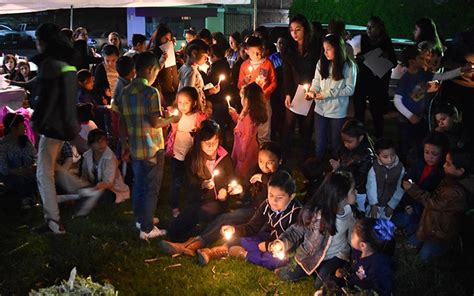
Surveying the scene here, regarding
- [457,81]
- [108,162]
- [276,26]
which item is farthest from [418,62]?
[276,26]

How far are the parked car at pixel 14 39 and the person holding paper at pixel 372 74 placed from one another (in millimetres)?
19866

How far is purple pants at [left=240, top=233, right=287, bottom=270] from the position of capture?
4.89 meters

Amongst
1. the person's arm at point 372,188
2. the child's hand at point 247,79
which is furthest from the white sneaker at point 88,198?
the person's arm at point 372,188

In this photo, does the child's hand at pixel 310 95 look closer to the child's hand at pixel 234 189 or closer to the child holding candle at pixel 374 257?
the child's hand at pixel 234 189

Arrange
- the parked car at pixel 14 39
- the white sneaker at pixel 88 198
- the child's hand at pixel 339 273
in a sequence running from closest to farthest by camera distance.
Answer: the child's hand at pixel 339 273, the white sneaker at pixel 88 198, the parked car at pixel 14 39

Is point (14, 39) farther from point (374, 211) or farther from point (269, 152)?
point (374, 211)

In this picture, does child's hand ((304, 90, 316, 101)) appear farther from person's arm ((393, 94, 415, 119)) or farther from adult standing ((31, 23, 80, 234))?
adult standing ((31, 23, 80, 234))

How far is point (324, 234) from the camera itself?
4492 mm

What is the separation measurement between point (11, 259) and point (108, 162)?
5.09 ft

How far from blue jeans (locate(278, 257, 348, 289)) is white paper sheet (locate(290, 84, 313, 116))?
280 centimetres

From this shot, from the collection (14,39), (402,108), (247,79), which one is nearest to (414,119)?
(402,108)

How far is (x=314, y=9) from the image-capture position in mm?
22625

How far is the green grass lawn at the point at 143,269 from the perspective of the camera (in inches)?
181

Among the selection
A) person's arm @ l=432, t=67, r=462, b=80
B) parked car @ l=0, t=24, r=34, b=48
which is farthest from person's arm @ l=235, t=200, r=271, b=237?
parked car @ l=0, t=24, r=34, b=48
